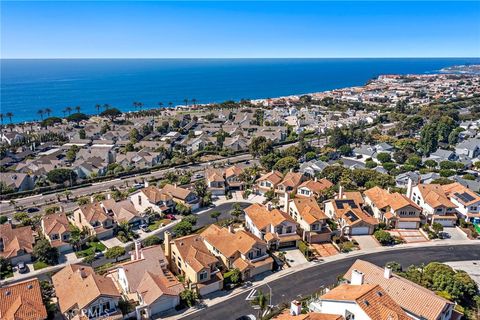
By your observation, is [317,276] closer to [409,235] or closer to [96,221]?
[409,235]

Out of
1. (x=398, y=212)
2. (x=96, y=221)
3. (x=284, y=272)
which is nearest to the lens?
(x=284, y=272)

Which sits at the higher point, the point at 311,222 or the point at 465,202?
the point at 465,202

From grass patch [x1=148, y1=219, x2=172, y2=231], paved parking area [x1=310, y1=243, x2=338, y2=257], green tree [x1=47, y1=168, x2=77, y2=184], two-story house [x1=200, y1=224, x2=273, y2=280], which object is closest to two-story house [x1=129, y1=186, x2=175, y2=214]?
grass patch [x1=148, y1=219, x2=172, y2=231]

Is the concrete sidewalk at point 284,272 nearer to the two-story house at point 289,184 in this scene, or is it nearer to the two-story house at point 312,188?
the two-story house at point 312,188

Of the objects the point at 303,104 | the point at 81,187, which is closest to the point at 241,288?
the point at 81,187

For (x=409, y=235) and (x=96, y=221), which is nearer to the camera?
(x=409, y=235)

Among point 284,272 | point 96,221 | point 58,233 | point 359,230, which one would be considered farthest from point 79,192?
point 359,230

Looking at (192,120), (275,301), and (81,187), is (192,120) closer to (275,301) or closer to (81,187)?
(81,187)
